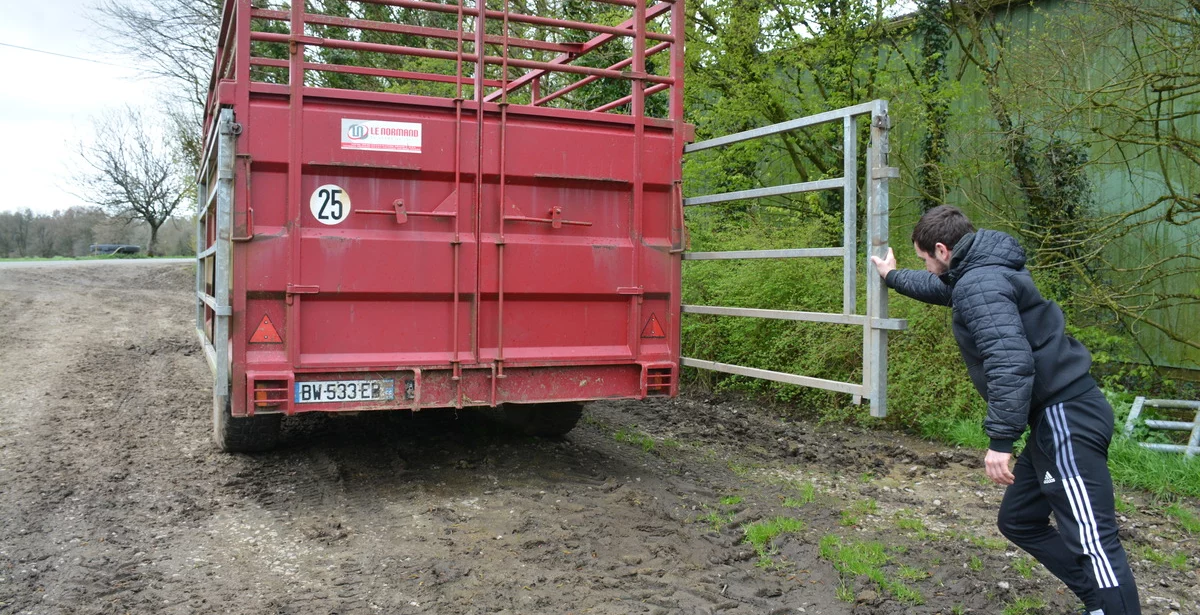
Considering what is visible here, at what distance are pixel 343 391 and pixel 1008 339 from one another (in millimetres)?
3224

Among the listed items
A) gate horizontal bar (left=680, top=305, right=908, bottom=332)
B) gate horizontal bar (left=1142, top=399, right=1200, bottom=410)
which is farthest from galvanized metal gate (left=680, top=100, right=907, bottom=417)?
gate horizontal bar (left=1142, top=399, right=1200, bottom=410)

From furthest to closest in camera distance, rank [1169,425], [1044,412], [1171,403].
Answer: [1171,403], [1169,425], [1044,412]

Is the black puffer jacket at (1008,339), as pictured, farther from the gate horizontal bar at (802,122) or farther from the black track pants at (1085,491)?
the gate horizontal bar at (802,122)

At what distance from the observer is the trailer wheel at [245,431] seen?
18.4 ft

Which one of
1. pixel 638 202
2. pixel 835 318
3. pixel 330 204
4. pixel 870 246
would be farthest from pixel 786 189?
pixel 330 204

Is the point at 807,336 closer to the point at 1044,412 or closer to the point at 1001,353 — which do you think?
the point at 1044,412

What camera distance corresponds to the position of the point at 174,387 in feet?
28.8

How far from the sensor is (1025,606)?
3.62 metres

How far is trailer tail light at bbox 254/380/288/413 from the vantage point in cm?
448

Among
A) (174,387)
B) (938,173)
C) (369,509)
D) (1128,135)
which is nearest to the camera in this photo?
(369,509)

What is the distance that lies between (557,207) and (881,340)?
193 centimetres

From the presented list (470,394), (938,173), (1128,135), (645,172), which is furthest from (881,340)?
(938,173)

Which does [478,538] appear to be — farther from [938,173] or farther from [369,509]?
[938,173]

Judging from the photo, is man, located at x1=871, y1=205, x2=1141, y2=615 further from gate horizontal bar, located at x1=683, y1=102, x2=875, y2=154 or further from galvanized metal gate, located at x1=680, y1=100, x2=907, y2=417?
gate horizontal bar, located at x1=683, y1=102, x2=875, y2=154
